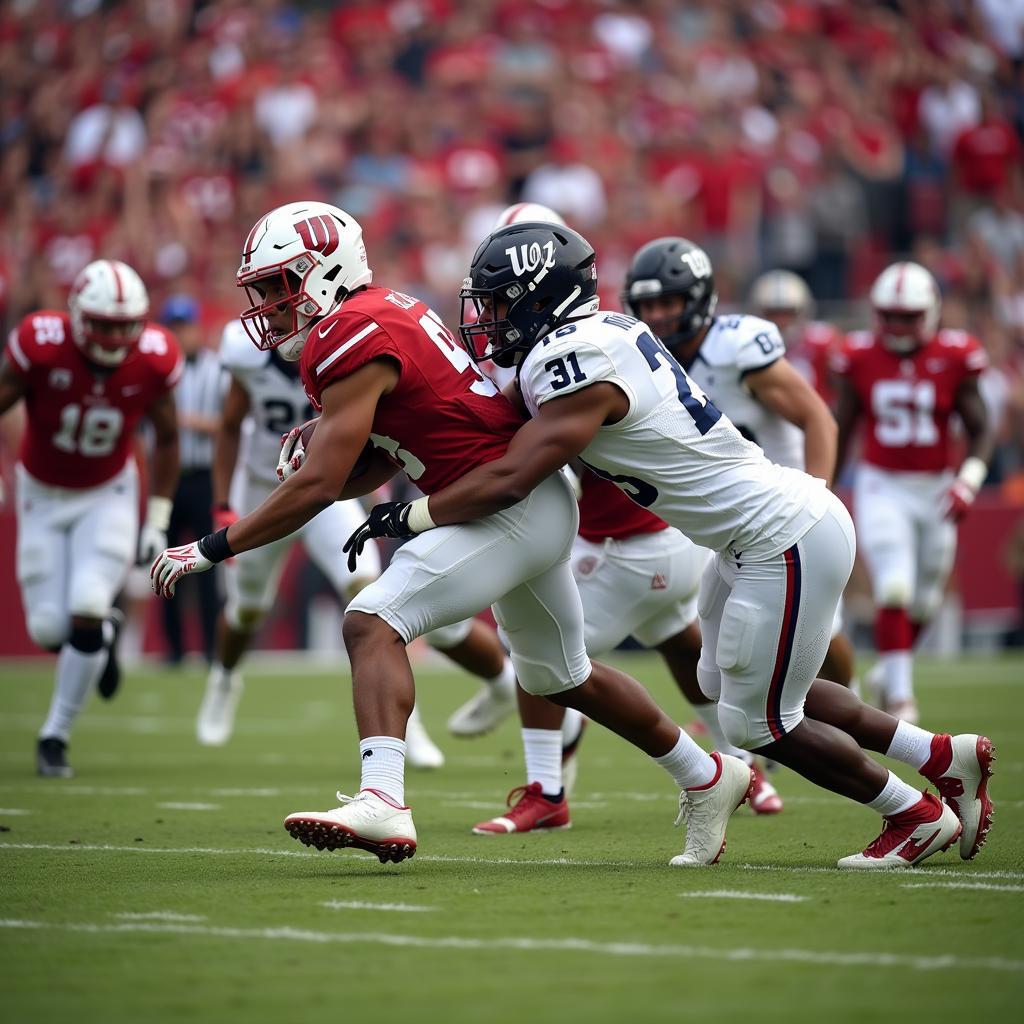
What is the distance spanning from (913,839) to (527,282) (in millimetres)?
1794

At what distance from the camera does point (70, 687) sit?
25.5ft

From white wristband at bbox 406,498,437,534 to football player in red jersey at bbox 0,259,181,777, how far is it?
10.5 feet

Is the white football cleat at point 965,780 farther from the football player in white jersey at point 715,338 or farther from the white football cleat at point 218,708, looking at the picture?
the white football cleat at point 218,708

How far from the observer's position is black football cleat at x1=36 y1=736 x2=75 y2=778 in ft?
25.2

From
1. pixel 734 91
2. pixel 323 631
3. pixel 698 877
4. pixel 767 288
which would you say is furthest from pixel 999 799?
pixel 734 91

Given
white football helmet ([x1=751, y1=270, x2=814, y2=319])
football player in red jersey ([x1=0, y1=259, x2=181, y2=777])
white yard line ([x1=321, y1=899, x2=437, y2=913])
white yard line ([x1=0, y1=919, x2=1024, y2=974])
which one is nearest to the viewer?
white yard line ([x1=0, y1=919, x2=1024, y2=974])

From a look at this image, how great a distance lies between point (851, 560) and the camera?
15.8 feet

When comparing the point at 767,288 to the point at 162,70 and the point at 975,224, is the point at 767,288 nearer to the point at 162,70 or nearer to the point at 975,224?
the point at 975,224

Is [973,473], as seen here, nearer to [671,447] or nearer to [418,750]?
[418,750]

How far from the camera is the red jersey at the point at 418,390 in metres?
4.75

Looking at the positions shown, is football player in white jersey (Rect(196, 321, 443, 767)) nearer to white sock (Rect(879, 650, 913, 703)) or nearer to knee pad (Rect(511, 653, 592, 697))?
white sock (Rect(879, 650, 913, 703))

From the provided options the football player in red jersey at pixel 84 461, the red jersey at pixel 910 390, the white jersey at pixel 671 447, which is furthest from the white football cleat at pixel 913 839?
the red jersey at pixel 910 390

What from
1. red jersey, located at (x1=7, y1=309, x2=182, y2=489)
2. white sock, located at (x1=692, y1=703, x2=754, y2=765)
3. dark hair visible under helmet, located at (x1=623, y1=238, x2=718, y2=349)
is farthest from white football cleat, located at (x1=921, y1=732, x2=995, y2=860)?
red jersey, located at (x1=7, y1=309, x2=182, y2=489)

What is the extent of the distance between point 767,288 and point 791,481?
4.87 metres
